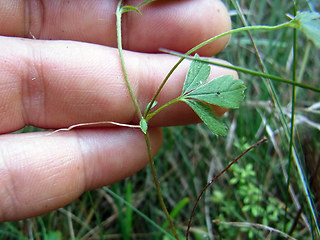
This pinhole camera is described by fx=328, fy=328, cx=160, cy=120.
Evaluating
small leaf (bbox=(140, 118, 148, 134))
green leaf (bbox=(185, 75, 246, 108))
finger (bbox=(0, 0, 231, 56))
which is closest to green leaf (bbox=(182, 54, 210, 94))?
green leaf (bbox=(185, 75, 246, 108))

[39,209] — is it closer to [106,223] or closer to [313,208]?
[106,223]

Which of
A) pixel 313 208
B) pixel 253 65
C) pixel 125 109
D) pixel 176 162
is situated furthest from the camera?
pixel 253 65

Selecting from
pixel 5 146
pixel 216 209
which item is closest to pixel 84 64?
pixel 5 146

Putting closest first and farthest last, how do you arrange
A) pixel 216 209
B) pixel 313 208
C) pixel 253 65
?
pixel 313 208 → pixel 216 209 → pixel 253 65

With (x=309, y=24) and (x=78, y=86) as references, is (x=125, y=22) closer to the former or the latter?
(x=78, y=86)

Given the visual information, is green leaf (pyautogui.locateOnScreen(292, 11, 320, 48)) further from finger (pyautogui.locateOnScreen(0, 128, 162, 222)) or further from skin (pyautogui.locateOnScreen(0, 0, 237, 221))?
finger (pyautogui.locateOnScreen(0, 128, 162, 222))

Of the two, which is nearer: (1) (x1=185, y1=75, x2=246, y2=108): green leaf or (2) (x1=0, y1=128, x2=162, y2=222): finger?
(1) (x1=185, y1=75, x2=246, y2=108): green leaf

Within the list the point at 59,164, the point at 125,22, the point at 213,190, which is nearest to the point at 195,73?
the point at 125,22

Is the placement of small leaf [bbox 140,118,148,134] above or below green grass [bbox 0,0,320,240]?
above
